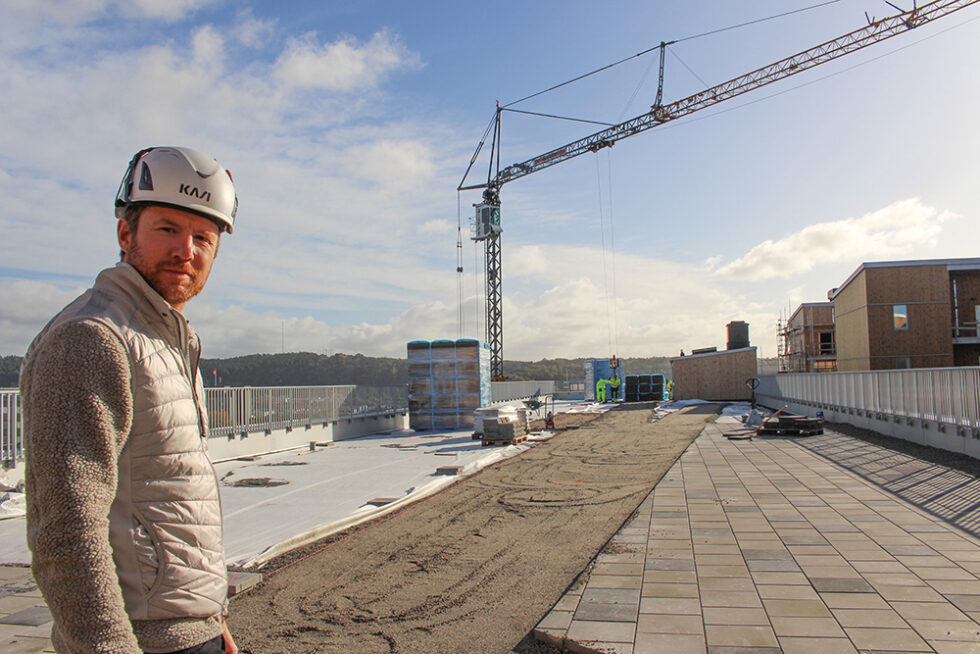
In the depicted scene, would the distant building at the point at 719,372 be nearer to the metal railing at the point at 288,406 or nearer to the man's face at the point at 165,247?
the metal railing at the point at 288,406

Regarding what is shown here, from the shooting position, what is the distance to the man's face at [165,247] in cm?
184

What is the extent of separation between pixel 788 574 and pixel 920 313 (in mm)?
27436

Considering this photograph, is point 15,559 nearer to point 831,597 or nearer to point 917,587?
point 831,597

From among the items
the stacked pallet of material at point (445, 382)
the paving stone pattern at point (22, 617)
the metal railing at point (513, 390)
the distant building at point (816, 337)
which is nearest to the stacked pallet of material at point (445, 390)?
the stacked pallet of material at point (445, 382)

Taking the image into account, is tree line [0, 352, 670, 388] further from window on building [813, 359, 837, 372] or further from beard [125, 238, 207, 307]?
beard [125, 238, 207, 307]

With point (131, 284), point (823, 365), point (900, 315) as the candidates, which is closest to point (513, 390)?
point (823, 365)

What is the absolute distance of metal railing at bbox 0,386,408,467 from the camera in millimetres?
10602

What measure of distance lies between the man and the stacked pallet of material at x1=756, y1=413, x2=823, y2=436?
17.2 meters

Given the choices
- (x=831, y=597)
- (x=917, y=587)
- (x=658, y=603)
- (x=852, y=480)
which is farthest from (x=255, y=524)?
(x=852, y=480)

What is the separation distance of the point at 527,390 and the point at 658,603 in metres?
41.0

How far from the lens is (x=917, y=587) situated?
4.94 m

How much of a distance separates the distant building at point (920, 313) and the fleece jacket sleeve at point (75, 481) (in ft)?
103

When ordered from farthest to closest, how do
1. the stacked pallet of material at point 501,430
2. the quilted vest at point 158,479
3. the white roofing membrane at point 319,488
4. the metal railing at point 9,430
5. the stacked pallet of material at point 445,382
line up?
the stacked pallet of material at point 445,382 < the stacked pallet of material at point 501,430 < the metal railing at point 9,430 < the white roofing membrane at point 319,488 < the quilted vest at point 158,479

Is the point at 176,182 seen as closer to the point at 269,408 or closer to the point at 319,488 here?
the point at 319,488
